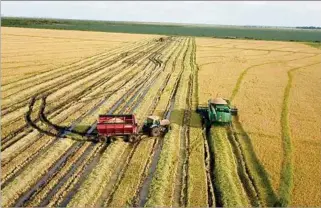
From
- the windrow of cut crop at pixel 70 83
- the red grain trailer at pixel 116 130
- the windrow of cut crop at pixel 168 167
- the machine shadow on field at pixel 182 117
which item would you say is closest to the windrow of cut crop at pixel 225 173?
the machine shadow on field at pixel 182 117

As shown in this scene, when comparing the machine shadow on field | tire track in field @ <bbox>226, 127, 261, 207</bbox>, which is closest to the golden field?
tire track in field @ <bbox>226, 127, 261, 207</bbox>

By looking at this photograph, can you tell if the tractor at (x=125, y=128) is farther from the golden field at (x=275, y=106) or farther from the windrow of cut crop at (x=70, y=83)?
the windrow of cut crop at (x=70, y=83)

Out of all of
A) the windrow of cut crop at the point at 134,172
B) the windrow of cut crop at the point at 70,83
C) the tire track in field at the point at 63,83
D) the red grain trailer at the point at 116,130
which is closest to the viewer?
the windrow of cut crop at the point at 134,172

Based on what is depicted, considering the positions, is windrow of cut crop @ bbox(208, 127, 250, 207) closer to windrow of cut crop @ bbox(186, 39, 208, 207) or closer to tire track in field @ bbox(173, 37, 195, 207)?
windrow of cut crop @ bbox(186, 39, 208, 207)

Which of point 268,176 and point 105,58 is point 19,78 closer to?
point 105,58

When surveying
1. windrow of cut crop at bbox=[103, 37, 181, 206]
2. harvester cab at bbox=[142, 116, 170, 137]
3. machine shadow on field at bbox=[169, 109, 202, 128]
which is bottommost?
windrow of cut crop at bbox=[103, 37, 181, 206]
